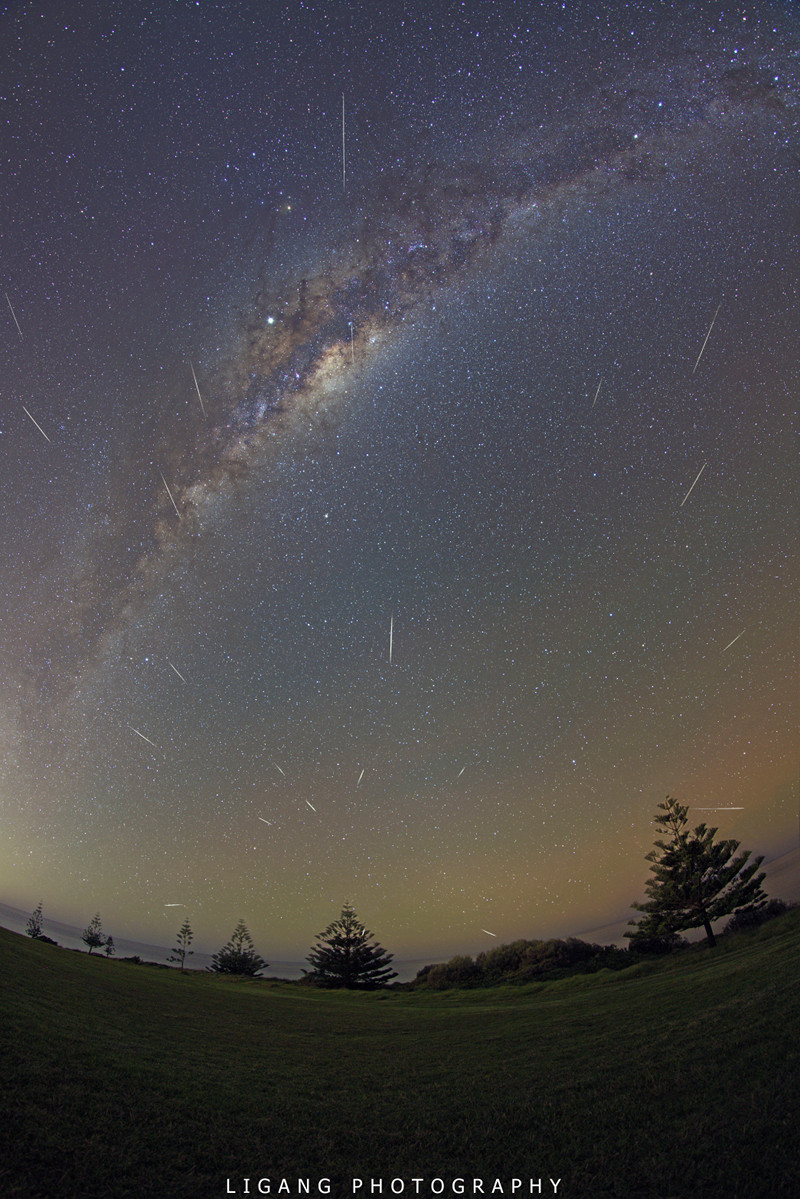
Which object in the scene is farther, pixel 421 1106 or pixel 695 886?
pixel 695 886

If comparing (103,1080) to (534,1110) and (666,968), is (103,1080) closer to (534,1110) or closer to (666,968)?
(534,1110)

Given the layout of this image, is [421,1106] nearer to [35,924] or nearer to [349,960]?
[349,960]

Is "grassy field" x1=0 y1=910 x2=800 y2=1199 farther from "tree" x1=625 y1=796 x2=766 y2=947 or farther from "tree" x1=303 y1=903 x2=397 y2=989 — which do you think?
"tree" x1=303 y1=903 x2=397 y2=989

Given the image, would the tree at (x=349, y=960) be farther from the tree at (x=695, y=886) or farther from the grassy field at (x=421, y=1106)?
the grassy field at (x=421, y=1106)

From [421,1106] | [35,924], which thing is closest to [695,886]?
[421,1106]

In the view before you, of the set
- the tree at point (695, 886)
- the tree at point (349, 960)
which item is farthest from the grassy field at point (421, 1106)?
the tree at point (349, 960)

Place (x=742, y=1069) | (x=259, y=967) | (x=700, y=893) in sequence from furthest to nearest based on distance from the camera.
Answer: (x=259, y=967), (x=700, y=893), (x=742, y=1069)

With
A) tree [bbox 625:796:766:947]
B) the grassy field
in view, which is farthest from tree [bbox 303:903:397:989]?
the grassy field

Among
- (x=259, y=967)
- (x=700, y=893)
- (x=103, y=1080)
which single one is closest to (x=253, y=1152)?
(x=103, y=1080)

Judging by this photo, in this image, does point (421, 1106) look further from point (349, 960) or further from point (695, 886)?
point (349, 960)

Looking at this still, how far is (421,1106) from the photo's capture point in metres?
7.99

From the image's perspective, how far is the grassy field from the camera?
5160 millimetres

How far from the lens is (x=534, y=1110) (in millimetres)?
7242

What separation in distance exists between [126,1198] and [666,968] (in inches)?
1354
